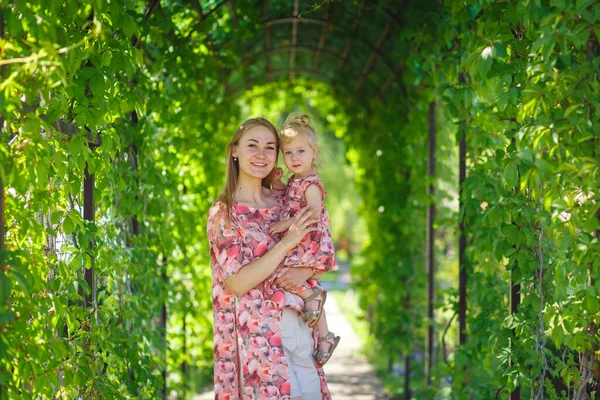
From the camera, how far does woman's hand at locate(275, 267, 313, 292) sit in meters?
2.97

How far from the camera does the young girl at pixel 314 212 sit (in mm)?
3020

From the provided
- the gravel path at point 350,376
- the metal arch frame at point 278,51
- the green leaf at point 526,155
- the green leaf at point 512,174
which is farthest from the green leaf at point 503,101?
the metal arch frame at point 278,51

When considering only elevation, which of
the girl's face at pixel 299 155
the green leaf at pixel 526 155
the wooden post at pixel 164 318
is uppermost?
the girl's face at pixel 299 155

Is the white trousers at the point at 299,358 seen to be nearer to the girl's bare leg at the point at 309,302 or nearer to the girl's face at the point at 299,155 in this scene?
the girl's bare leg at the point at 309,302

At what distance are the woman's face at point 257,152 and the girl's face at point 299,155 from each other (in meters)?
0.06

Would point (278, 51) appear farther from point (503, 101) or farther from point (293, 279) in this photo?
point (503, 101)

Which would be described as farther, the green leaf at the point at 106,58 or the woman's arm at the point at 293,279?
the woman's arm at the point at 293,279

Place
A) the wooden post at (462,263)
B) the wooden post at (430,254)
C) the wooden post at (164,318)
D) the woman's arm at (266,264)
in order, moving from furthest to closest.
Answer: the wooden post at (430,254) → the wooden post at (164,318) → the wooden post at (462,263) → the woman's arm at (266,264)

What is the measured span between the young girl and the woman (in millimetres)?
48

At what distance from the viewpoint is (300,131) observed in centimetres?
312

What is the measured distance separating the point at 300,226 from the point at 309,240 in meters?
0.14

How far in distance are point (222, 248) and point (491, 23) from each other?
4.18 ft

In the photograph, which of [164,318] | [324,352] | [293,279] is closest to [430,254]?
[164,318]

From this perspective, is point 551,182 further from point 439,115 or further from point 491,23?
point 439,115
